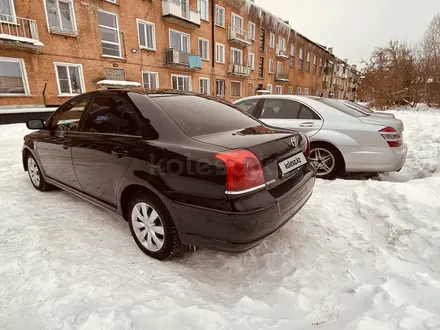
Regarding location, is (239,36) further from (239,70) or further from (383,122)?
(383,122)

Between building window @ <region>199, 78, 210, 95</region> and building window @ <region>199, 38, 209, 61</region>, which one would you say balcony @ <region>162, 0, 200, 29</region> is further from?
building window @ <region>199, 78, 210, 95</region>

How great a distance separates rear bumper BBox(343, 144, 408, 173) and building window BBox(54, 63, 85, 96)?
13.9 m

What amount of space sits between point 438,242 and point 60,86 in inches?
602

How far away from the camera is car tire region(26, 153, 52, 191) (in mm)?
3700

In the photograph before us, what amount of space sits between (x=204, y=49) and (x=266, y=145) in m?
20.9

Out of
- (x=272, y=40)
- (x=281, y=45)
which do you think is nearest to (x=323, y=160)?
(x=272, y=40)

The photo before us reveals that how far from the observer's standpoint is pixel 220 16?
70.1 feet

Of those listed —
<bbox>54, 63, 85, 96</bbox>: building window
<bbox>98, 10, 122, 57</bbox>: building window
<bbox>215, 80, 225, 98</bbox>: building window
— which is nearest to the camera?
<bbox>54, 63, 85, 96</bbox>: building window

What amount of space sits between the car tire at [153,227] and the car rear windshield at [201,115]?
70cm

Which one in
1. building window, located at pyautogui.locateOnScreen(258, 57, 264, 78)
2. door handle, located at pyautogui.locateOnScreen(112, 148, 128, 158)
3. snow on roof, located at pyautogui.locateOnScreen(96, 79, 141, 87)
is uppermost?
building window, located at pyautogui.locateOnScreen(258, 57, 264, 78)

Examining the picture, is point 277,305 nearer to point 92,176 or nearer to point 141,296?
point 141,296

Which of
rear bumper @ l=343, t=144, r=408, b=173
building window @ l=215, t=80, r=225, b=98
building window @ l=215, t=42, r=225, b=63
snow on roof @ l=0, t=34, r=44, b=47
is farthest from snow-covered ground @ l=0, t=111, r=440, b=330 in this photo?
building window @ l=215, t=42, r=225, b=63

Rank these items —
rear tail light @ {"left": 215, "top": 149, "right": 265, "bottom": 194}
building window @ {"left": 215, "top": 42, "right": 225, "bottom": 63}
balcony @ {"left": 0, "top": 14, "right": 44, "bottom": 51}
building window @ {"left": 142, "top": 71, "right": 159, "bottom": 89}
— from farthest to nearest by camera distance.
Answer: building window @ {"left": 215, "top": 42, "right": 225, "bottom": 63} < building window @ {"left": 142, "top": 71, "right": 159, "bottom": 89} < balcony @ {"left": 0, "top": 14, "right": 44, "bottom": 51} < rear tail light @ {"left": 215, "top": 149, "right": 265, "bottom": 194}

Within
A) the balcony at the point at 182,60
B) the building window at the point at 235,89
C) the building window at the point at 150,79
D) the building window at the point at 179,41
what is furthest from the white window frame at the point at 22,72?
the building window at the point at 235,89
